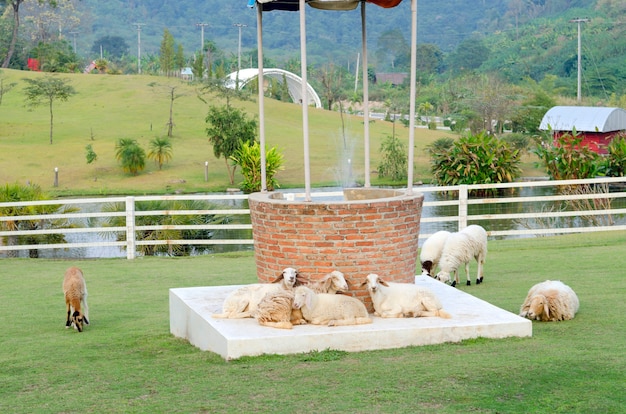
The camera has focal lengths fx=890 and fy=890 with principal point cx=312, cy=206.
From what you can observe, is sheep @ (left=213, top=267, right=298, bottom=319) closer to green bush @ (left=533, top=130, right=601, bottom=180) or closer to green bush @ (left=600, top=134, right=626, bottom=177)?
green bush @ (left=533, top=130, right=601, bottom=180)

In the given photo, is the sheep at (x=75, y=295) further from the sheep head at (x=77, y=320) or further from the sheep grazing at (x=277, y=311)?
the sheep grazing at (x=277, y=311)

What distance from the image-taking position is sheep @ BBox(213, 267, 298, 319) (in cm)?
772

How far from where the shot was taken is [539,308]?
8.41 metres

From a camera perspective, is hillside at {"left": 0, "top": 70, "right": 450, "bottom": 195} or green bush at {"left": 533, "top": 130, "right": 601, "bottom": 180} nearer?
green bush at {"left": 533, "top": 130, "right": 601, "bottom": 180}

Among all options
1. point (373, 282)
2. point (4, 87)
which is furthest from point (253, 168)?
point (373, 282)

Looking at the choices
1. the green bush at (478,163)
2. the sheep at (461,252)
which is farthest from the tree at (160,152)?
the sheep at (461,252)

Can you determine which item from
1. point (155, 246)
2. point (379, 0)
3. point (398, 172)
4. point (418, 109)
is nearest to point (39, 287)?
point (155, 246)

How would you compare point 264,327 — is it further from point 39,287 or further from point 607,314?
point 39,287

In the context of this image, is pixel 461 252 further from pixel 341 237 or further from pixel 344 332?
pixel 344 332

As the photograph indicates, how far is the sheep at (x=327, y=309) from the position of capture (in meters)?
7.45

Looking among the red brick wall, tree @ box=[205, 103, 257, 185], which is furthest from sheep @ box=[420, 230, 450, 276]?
tree @ box=[205, 103, 257, 185]

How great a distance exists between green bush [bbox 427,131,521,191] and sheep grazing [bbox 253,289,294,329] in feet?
78.6

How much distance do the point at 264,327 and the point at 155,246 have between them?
10.6m

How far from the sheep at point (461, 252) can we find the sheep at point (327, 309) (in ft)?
12.5
